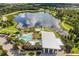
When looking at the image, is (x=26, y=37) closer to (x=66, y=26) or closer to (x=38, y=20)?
(x=38, y=20)

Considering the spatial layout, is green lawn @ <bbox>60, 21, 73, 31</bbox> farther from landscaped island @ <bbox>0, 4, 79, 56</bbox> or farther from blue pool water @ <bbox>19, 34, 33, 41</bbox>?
blue pool water @ <bbox>19, 34, 33, 41</bbox>

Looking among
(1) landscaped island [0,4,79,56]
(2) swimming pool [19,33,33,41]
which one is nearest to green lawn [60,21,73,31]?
(1) landscaped island [0,4,79,56]

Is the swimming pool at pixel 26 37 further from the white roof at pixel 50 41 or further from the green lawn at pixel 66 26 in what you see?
the green lawn at pixel 66 26

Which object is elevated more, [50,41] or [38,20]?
[38,20]

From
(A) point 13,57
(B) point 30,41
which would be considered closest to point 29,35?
(B) point 30,41

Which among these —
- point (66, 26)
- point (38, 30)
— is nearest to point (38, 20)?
point (38, 30)

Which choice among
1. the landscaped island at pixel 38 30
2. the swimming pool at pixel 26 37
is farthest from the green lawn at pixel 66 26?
the swimming pool at pixel 26 37

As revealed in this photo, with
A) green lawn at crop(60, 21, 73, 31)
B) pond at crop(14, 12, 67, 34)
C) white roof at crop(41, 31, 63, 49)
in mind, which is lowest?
white roof at crop(41, 31, 63, 49)

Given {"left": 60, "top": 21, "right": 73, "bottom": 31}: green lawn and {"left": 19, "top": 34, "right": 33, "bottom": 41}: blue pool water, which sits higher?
{"left": 60, "top": 21, "right": 73, "bottom": 31}: green lawn
